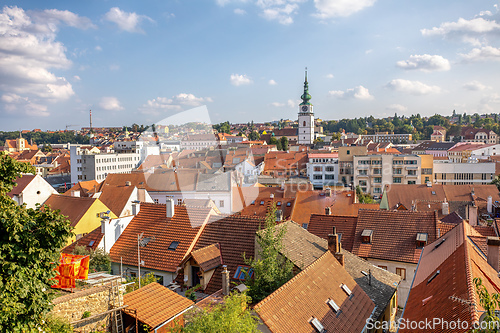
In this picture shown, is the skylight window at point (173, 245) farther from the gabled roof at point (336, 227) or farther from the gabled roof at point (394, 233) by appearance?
the gabled roof at point (394, 233)

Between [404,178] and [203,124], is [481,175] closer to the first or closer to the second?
[404,178]

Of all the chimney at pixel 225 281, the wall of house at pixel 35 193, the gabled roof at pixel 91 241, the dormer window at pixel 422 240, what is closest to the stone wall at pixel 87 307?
the chimney at pixel 225 281

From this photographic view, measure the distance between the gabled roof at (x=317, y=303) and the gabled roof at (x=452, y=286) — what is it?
5.49ft

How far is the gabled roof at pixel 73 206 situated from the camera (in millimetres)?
22500

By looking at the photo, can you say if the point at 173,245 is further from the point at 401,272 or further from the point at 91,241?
the point at 401,272

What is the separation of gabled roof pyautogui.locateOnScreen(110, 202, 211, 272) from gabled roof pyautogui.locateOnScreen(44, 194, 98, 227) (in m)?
5.17

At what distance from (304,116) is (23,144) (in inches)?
4366

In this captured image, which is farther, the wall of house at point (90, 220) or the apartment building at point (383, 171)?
the apartment building at point (383, 171)

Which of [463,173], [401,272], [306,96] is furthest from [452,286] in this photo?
[306,96]

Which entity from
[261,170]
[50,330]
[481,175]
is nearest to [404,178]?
[481,175]

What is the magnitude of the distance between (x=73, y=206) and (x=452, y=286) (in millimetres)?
22295

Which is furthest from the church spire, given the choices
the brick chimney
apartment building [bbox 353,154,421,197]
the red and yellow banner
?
the red and yellow banner

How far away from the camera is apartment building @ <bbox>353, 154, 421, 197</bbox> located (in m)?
61.6

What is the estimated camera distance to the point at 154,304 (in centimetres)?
1013
